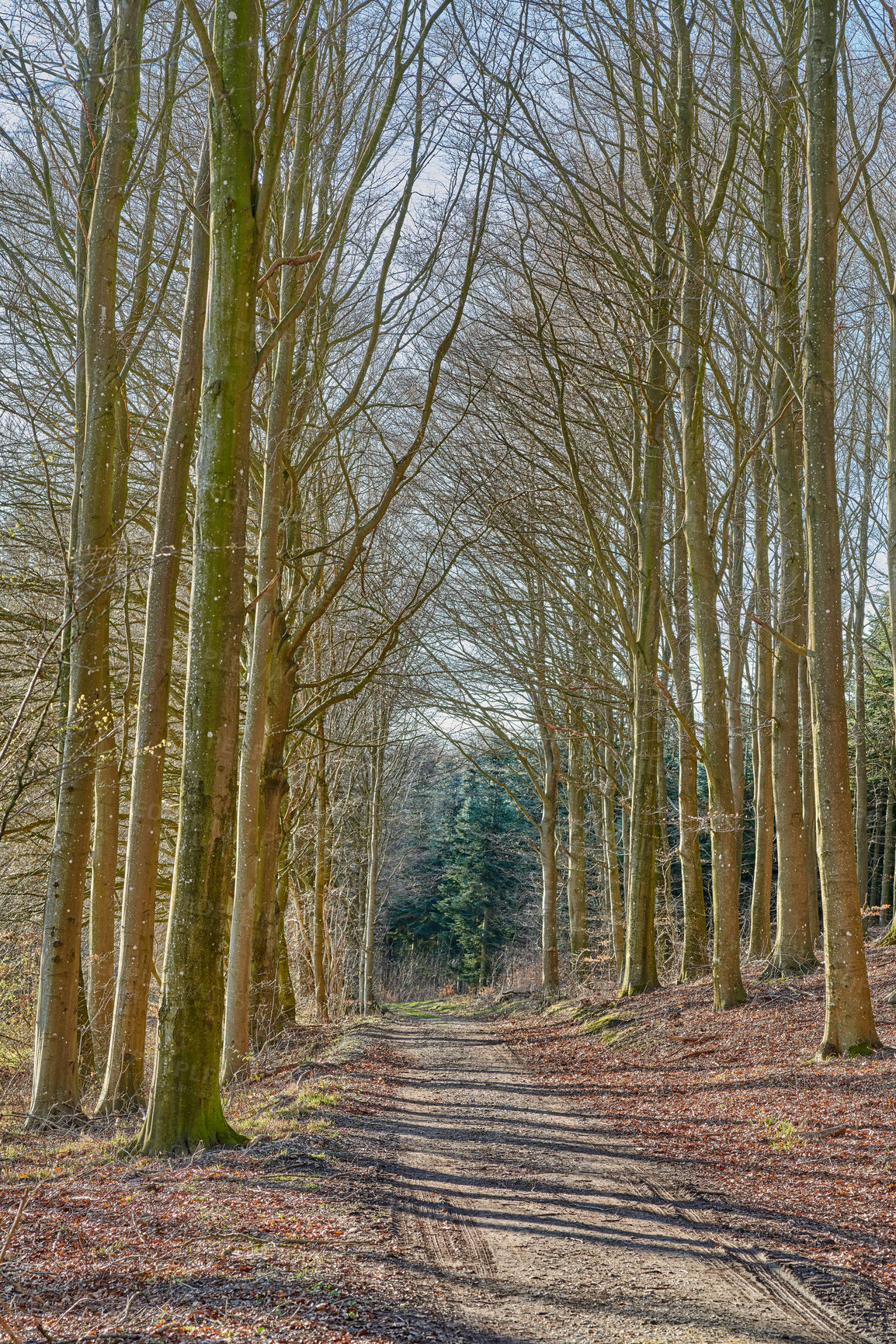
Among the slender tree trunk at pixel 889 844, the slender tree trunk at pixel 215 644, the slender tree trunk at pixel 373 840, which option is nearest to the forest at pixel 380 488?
the slender tree trunk at pixel 215 644

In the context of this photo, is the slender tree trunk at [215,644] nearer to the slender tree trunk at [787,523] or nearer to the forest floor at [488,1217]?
the forest floor at [488,1217]

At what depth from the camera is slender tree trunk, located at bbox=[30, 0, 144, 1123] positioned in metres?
7.61

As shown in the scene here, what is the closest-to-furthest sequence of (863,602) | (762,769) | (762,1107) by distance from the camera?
(762,1107) < (762,769) < (863,602)

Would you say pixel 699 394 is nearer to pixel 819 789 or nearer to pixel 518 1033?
pixel 819 789

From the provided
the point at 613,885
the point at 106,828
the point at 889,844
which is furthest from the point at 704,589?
the point at 889,844

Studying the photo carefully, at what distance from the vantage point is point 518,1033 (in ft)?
48.7

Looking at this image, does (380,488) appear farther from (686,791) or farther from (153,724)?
(153,724)

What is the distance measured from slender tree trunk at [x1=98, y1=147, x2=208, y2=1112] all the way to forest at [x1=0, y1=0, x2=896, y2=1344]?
0.13ft

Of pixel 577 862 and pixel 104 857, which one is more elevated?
pixel 104 857

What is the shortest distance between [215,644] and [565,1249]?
3.91 meters

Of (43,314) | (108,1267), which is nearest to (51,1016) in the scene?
(108,1267)

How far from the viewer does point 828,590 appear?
762cm

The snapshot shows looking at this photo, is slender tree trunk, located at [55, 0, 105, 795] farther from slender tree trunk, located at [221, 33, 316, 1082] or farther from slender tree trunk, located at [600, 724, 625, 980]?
slender tree trunk, located at [600, 724, 625, 980]

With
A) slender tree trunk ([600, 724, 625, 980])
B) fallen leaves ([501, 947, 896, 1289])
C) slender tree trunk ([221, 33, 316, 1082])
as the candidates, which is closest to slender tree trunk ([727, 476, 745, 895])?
slender tree trunk ([600, 724, 625, 980])
